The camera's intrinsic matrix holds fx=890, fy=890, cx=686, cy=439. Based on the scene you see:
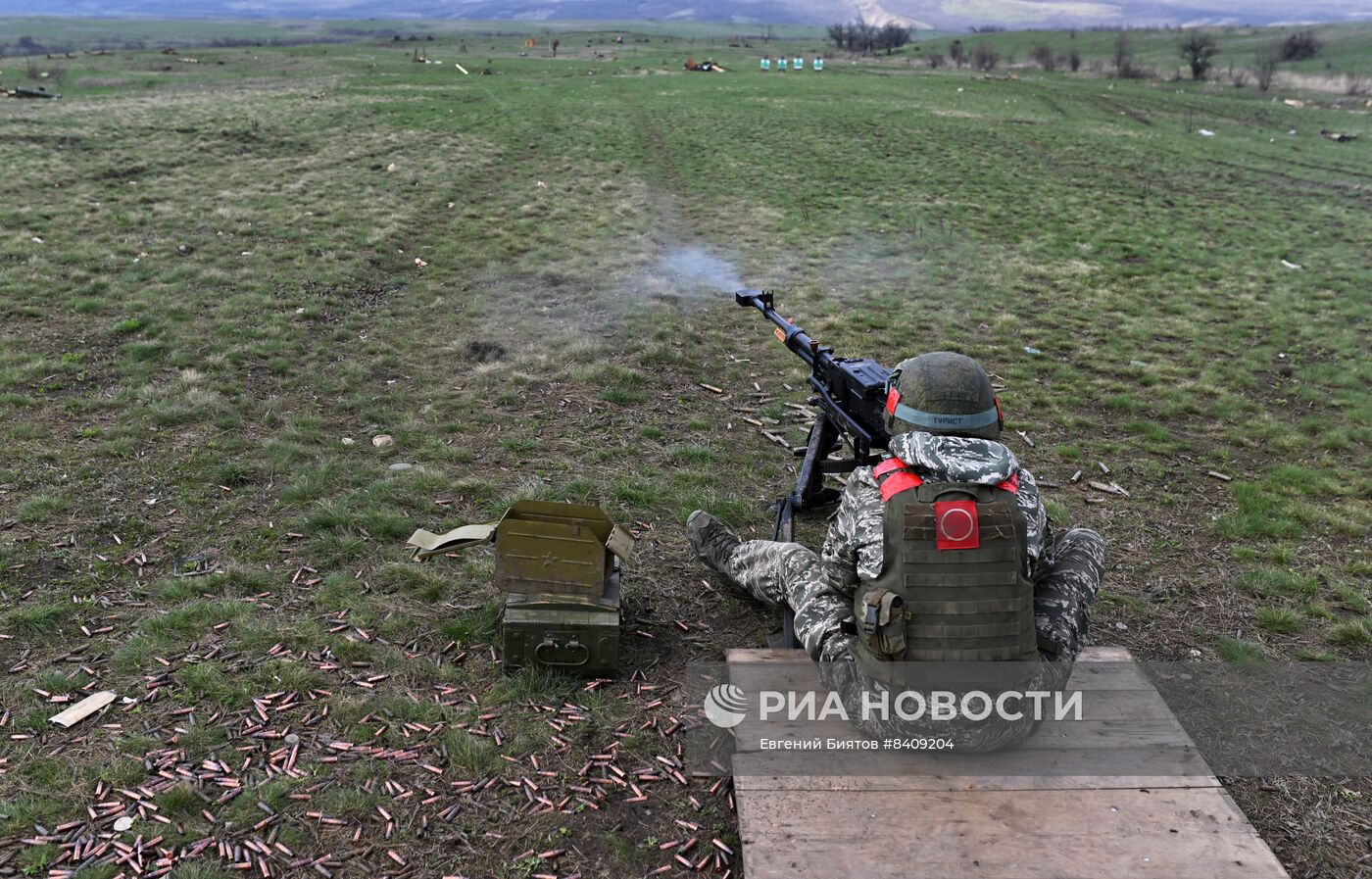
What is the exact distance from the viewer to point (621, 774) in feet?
14.0

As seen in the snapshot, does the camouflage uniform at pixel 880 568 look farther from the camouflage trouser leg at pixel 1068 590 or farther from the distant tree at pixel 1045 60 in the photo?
the distant tree at pixel 1045 60

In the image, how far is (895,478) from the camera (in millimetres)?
3916

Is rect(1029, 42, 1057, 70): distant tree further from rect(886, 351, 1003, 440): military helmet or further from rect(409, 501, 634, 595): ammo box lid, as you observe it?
rect(409, 501, 634, 595): ammo box lid

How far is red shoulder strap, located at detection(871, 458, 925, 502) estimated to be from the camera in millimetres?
3859

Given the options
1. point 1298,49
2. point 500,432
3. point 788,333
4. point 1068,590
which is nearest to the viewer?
point 1068,590

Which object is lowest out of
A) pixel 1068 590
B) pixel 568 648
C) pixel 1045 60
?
pixel 568 648

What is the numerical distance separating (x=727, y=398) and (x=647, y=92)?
3200 cm

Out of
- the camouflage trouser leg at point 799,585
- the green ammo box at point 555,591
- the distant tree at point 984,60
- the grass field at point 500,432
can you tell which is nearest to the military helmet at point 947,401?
the camouflage trouser leg at point 799,585

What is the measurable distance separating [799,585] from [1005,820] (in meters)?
1.60

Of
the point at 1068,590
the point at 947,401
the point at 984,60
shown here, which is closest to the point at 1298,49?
the point at 984,60

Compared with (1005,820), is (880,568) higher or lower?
higher

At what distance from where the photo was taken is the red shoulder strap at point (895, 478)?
386 cm

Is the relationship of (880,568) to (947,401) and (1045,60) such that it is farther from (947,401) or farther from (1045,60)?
(1045,60)

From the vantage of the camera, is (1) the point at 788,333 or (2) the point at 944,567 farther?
(1) the point at 788,333
